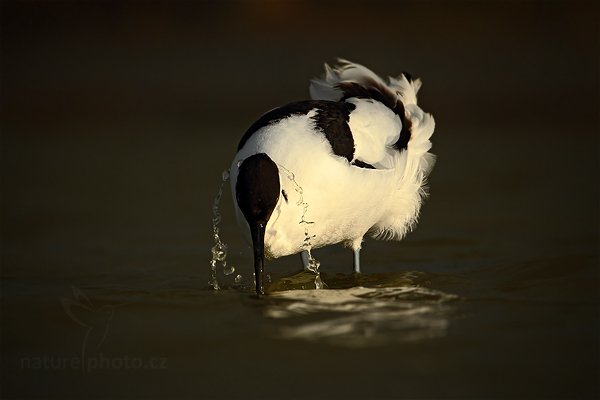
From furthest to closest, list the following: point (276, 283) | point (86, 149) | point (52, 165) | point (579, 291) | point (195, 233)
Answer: point (86, 149) → point (52, 165) → point (195, 233) → point (276, 283) → point (579, 291)

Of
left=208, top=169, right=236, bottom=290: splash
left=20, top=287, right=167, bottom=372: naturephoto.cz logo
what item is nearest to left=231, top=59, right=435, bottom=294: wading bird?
left=208, top=169, right=236, bottom=290: splash

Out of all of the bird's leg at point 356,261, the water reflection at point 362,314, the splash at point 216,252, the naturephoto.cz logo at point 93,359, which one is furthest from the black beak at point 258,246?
the bird's leg at point 356,261

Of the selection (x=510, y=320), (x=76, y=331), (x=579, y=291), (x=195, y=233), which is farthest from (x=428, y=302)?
(x=195, y=233)

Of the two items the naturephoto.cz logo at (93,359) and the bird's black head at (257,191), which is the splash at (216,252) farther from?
the naturephoto.cz logo at (93,359)

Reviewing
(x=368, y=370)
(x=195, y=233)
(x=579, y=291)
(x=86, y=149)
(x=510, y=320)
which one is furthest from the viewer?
(x=86, y=149)

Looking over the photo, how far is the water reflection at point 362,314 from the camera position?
241 inches

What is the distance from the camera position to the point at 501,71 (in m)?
16.7

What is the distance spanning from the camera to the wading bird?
6.84 metres

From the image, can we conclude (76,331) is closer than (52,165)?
Yes

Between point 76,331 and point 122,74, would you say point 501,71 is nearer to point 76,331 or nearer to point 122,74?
point 122,74

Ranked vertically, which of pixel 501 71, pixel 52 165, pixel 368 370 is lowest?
pixel 368 370

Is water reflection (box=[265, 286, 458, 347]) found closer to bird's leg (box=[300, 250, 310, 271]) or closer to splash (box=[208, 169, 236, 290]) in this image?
splash (box=[208, 169, 236, 290])

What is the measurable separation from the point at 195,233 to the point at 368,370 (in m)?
4.28

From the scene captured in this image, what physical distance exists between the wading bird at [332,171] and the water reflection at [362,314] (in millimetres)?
377
